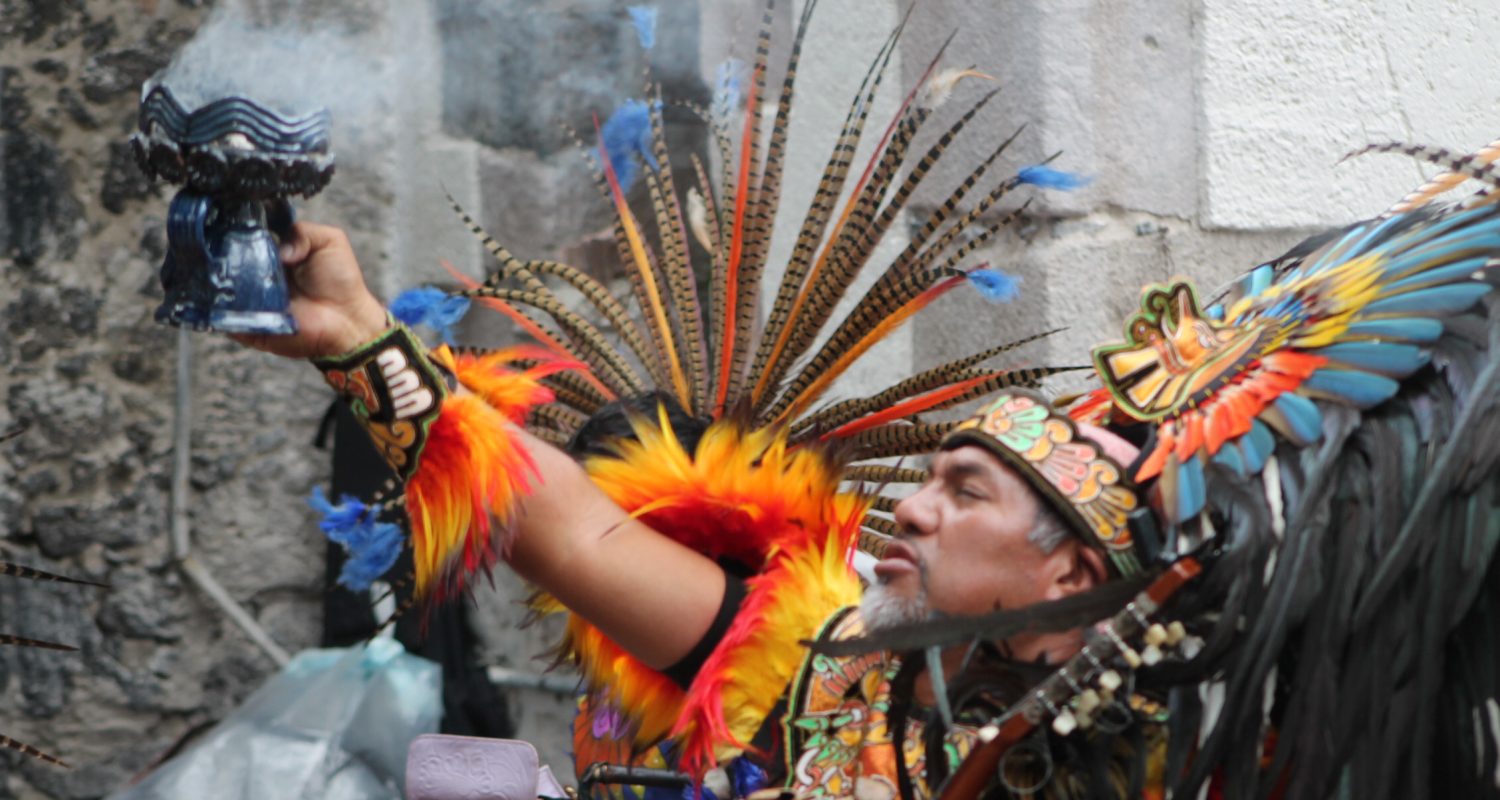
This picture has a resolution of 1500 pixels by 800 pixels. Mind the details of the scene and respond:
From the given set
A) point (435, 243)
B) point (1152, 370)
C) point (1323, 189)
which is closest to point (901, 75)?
point (1323, 189)

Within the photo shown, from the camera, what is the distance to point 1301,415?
1685mm

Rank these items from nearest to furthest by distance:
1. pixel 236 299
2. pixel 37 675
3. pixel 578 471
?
1. pixel 236 299
2. pixel 578 471
3. pixel 37 675

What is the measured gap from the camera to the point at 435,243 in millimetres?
3588

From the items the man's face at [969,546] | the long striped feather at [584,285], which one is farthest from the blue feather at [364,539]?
the man's face at [969,546]

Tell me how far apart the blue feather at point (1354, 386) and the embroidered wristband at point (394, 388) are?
948mm

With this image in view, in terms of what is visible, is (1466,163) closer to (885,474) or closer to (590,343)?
(885,474)

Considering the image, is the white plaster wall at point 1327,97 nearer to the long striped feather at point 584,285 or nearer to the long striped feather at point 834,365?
the long striped feather at point 834,365

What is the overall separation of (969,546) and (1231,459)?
10.8 inches

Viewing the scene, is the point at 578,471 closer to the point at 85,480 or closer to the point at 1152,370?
the point at 1152,370

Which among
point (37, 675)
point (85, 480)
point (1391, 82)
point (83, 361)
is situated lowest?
point (37, 675)

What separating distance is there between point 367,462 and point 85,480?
561mm

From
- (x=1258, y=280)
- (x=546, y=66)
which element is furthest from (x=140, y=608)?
(x=1258, y=280)

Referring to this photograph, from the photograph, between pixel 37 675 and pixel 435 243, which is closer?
pixel 37 675

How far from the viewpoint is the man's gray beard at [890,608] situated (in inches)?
70.8
